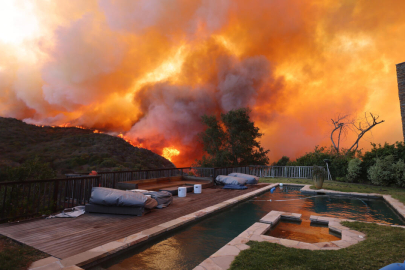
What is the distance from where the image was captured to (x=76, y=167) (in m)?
23.5

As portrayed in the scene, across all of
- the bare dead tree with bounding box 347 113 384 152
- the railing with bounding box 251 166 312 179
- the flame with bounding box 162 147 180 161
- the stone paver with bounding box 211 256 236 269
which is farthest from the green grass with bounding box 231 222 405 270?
the flame with bounding box 162 147 180 161

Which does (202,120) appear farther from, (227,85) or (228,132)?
(227,85)

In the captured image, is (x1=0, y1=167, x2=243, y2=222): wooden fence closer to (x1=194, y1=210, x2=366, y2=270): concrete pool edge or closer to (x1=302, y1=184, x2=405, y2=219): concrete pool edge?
(x1=194, y1=210, x2=366, y2=270): concrete pool edge

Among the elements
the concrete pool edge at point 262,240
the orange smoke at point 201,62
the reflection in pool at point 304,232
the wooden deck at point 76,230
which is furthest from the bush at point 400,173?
the wooden deck at point 76,230

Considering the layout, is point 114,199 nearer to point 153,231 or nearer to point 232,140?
point 153,231

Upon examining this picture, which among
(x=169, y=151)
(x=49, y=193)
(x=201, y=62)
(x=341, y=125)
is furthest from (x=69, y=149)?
(x=341, y=125)

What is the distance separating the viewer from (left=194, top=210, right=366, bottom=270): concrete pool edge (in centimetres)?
249

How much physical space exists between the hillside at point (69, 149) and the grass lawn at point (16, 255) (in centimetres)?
2061

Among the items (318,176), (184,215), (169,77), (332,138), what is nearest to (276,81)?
(332,138)

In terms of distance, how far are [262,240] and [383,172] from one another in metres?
11.4

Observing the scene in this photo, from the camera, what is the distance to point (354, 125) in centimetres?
1767

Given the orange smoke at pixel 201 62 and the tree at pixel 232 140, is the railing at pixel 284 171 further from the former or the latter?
the tree at pixel 232 140

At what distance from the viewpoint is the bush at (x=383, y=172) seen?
10.9m

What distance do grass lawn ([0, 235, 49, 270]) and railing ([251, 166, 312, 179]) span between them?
46.2ft
